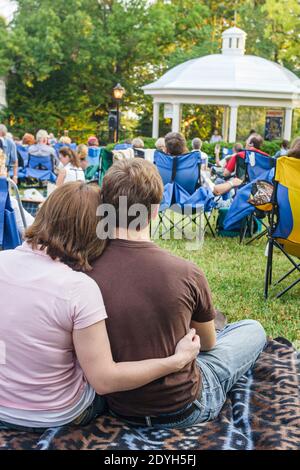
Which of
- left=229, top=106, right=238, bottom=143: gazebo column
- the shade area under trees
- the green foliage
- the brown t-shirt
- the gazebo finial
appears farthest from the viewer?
the shade area under trees

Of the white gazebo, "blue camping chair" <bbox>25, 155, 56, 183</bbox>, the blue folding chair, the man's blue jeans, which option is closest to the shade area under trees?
the white gazebo

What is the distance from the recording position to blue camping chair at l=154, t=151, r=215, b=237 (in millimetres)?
7926

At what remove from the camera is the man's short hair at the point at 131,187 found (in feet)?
8.53

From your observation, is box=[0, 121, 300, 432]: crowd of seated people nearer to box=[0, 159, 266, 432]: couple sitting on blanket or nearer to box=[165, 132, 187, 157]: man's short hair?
box=[0, 159, 266, 432]: couple sitting on blanket

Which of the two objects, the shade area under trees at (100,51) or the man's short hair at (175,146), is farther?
the shade area under trees at (100,51)

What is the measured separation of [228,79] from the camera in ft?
79.9

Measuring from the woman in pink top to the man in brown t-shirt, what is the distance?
0.24 ft

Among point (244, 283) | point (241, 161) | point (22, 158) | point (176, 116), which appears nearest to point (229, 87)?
point (176, 116)

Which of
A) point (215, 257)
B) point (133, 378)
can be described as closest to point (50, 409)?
point (133, 378)

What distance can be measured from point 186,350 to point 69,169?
5723 millimetres

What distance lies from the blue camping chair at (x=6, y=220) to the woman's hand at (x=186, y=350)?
2204 millimetres

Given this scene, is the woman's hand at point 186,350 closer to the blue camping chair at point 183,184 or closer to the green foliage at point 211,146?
the blue camping chair at point 183,184

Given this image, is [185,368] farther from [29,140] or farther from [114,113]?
[114,113]

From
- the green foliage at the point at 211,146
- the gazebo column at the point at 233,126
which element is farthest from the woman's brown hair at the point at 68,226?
the gazebo column at the point at 233,126
